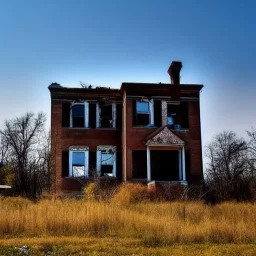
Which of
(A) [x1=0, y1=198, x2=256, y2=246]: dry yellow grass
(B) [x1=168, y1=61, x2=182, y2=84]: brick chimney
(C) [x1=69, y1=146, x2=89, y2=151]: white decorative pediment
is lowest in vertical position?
(A) [x1=0, y1=198, x2=256, y2=246]: dry yellow grass

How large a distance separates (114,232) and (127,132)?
54.8 ft

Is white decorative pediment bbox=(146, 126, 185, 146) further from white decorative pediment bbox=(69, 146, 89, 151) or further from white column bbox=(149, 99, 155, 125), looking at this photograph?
white decorative pediment bbox=(69, 146, 89, 151)

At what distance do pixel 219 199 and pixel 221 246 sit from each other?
1637 cm

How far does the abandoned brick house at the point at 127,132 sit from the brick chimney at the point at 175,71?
0.24 feet

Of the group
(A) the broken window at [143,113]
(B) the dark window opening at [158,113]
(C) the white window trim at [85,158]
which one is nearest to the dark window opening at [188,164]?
(B) the dark window opening at [158,113]

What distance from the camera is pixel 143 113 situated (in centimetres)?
3103

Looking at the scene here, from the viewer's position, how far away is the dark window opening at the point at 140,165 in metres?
31.4

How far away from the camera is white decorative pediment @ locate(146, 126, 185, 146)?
29906mm

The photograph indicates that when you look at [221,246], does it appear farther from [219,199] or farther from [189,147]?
[189,147]

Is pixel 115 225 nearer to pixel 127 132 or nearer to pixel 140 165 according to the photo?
pixel 127 132

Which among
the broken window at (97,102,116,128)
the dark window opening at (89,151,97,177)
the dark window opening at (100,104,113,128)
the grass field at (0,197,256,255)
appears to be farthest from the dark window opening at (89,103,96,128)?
the grass field at (0,197,256,255)

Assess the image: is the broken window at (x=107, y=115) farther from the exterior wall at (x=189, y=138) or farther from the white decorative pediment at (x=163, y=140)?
the white decorative pediment at (x=163, y=140)

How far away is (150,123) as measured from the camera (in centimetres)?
3097

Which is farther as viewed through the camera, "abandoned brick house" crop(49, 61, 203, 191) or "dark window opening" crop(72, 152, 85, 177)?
"dark window opening" crop(72, 152, 85, 177)
